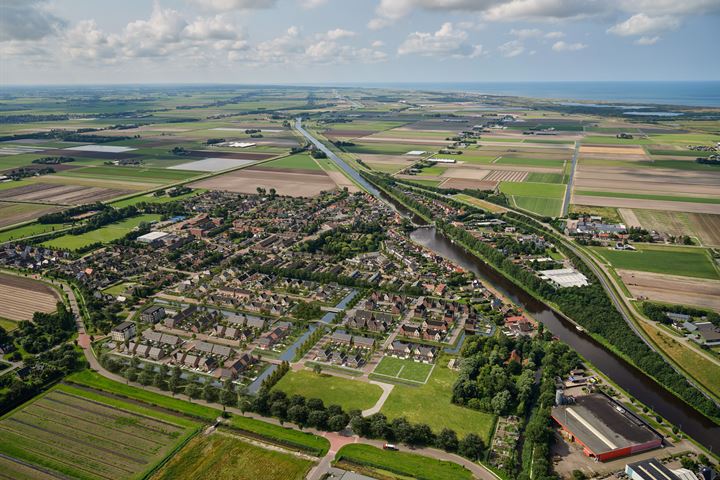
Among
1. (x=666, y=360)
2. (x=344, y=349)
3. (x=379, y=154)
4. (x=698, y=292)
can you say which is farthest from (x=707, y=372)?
(x=379, y=154)

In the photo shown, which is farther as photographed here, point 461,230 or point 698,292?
point 461,230

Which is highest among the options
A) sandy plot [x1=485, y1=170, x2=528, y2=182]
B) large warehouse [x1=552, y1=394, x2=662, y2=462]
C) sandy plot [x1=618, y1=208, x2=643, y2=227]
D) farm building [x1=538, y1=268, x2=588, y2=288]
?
sandy plot [x1=485, y1=170, x2=528, y2=182]

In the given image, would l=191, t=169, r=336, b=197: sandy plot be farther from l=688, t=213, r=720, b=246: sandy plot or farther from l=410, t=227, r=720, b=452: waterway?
l=688, t=213, r=720, b=246: sandy plot

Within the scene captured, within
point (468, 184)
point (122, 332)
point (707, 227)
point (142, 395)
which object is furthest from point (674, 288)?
point (122, 332)

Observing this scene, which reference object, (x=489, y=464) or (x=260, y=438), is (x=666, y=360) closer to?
(x=489, y=464)

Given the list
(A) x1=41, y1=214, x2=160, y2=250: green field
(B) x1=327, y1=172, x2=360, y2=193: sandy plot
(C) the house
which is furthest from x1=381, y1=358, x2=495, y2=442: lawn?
(B) x1=327, y1=172, x2=360, y2=193: sandy plot
